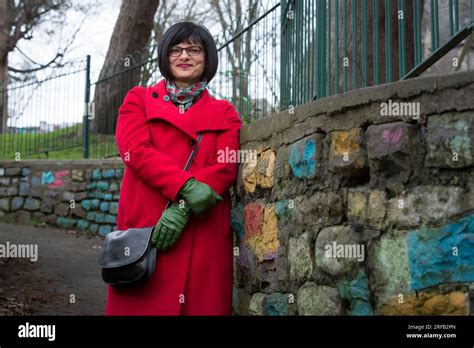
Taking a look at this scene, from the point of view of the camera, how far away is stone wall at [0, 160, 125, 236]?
8047 mm

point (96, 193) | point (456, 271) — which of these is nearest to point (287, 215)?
point (456, 271)

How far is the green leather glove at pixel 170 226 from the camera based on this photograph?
9.06 feet

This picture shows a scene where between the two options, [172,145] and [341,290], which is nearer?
[341,290]

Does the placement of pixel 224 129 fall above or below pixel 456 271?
above

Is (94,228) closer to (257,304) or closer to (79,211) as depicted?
(79,211)

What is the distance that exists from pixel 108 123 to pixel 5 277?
4.79 m

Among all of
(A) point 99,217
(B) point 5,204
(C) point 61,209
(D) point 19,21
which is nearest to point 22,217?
(B) point 5,204

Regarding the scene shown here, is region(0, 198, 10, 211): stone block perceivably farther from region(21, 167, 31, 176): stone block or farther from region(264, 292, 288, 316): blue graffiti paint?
region(264, 292, 288, 316): blue graffiti paint

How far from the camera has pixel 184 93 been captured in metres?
3.04

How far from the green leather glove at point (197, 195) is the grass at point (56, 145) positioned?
658cm

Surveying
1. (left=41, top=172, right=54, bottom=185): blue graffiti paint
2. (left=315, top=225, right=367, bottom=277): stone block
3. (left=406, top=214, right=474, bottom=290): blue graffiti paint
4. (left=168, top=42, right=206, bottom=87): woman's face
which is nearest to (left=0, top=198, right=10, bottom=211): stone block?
(left=41, top=172, right=54, bottom=185): blue graffiti paint

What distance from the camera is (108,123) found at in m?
9.48

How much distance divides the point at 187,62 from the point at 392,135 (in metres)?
1.22
